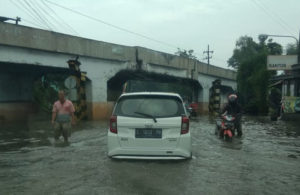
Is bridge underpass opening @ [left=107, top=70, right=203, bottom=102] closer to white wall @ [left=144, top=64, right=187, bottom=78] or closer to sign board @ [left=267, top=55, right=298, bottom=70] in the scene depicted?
white wall @ [left=144, top=64, right=187, bottom=78]

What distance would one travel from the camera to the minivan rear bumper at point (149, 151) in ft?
23.4

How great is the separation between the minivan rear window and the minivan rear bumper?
53 cm

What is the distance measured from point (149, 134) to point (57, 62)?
1352cm

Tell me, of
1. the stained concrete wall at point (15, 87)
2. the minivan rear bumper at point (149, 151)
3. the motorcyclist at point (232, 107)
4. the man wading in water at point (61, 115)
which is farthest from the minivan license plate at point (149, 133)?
the stained concrete wall at point (15, 87)

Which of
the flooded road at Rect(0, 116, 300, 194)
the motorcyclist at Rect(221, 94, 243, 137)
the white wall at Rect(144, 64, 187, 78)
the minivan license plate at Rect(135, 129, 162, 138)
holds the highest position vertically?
the white wall at Rect(144, 64, 187, 78)

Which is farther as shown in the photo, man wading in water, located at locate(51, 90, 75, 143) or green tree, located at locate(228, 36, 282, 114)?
green tree, located at locate(228, 36, 282, 114)

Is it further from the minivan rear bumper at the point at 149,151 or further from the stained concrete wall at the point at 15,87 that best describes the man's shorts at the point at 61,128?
the stained concrete wall at the point at 15,87

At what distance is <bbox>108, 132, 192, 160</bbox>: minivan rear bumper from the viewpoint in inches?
281

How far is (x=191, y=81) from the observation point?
114 ft

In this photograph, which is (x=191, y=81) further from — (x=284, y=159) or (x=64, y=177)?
(x=64, y=177)

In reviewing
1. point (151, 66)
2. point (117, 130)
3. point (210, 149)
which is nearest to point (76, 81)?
point (151, 66)

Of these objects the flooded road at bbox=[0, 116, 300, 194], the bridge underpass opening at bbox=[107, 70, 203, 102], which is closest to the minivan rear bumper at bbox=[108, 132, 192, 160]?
the flooded road at bbox=[0, 116, 300, 194]

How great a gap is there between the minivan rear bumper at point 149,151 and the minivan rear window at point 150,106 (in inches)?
20.8

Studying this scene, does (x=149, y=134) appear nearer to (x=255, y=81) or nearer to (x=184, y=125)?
(x=184, y=125)
